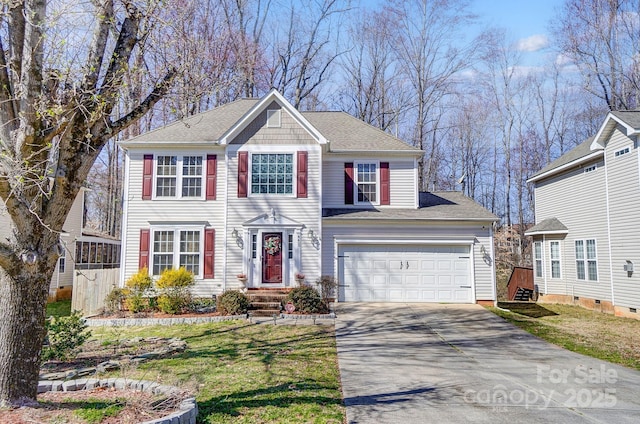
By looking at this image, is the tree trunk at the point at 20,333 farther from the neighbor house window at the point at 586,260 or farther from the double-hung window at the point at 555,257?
the double-hung window at the point at 555,257

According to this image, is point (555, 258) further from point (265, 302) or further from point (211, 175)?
point (211, 175)

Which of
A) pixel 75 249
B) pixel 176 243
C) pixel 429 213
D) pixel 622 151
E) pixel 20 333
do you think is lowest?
pixel 20 333

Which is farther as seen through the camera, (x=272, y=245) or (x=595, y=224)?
(x=595, y=224)

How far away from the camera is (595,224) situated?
15.9m

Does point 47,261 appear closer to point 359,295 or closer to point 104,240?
point 359,295

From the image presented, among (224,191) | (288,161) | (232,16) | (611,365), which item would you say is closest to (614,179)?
(611,365)

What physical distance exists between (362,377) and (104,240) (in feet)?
69.4

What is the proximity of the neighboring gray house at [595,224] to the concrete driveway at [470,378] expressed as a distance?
5884mm

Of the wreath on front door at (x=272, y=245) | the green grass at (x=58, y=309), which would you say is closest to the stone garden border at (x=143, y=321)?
the green grass at (x=58, y=309)

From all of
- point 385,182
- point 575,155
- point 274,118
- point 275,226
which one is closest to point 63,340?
point 275,226

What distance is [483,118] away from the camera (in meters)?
31.4

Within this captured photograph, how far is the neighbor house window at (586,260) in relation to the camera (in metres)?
16.0

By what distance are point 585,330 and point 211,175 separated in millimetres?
12974

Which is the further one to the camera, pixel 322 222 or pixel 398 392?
pixel 322 222
